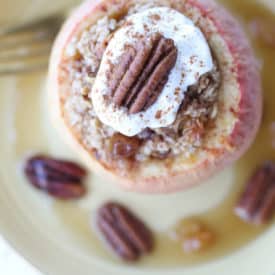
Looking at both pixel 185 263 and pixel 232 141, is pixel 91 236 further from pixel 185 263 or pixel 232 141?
pixel 232 141

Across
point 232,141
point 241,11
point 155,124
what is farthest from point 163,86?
point 241,11

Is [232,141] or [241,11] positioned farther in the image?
[241,11]

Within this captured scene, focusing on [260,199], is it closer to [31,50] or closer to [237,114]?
[237,114]

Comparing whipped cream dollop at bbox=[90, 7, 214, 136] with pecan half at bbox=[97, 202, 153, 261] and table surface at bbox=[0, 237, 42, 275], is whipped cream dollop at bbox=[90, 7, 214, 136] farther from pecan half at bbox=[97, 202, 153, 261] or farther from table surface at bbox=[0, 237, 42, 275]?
table surface at bbox=[0, 237, 42, 275]

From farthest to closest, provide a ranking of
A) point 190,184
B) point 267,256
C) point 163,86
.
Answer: point 267,256
point 190,184
point 163,86

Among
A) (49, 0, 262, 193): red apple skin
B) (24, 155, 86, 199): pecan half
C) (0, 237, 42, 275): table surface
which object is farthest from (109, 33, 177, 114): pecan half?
(0, 237, 42, 275): table surface

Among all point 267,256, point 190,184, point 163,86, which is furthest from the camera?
point 267,256

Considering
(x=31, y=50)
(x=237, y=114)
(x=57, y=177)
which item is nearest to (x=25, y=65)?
(x=31, y=50)
